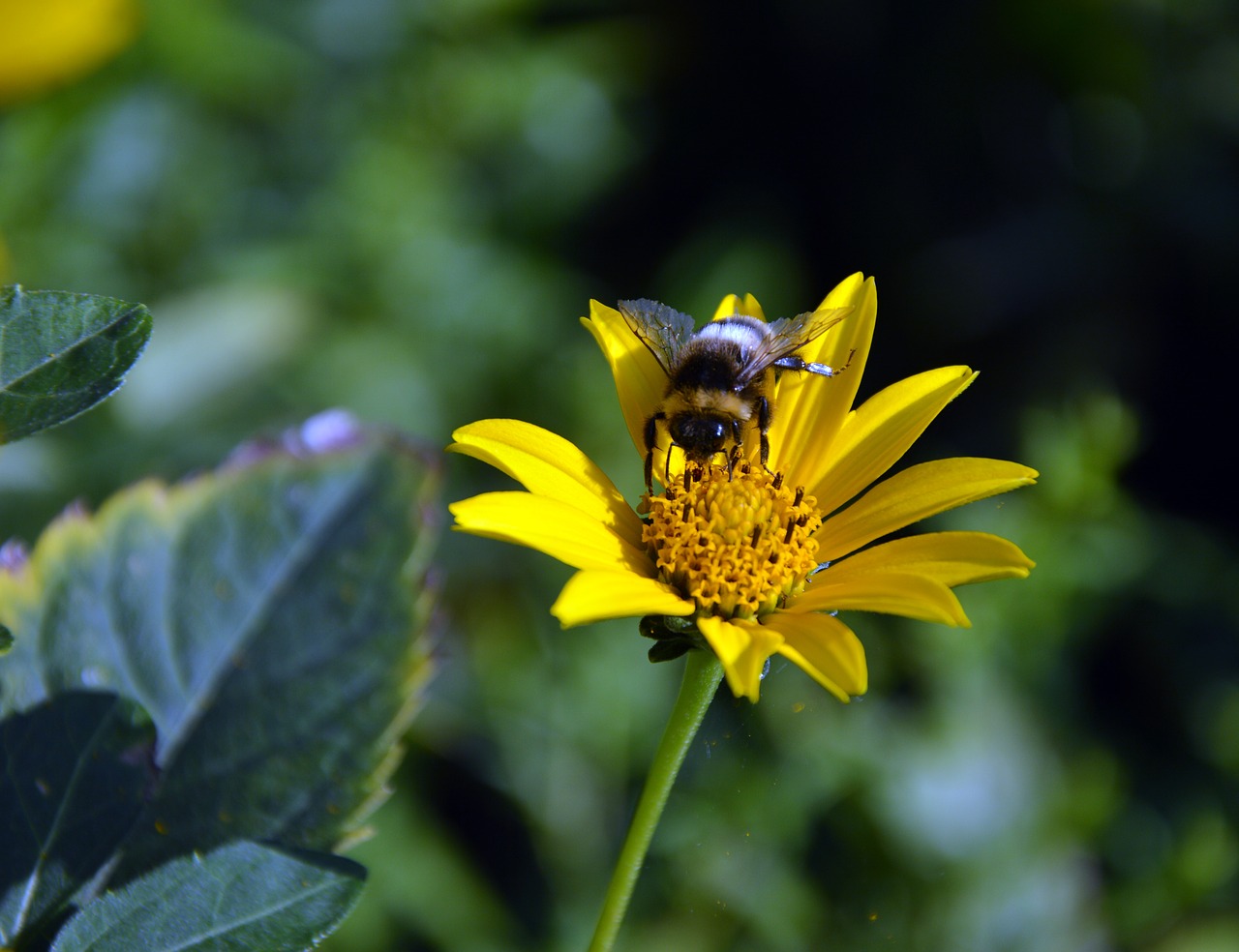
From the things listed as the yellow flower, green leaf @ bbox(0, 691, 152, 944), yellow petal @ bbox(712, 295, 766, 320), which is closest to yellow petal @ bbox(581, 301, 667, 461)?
the yellow flower

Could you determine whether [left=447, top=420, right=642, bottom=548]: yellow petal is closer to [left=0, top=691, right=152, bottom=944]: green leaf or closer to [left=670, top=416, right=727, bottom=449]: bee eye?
[left=670, top=416, right=727, bottom=449]: bee eye

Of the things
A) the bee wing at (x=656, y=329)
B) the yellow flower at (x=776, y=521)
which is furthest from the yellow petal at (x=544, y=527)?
the bee wing at (x=656, y=329)

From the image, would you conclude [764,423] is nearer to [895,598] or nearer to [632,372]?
[632,372]

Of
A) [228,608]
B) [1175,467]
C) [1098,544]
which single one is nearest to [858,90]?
[1175,467]

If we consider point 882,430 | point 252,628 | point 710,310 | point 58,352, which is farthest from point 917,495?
point 710,310

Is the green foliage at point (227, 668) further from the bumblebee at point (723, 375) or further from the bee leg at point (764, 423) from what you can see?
the bee leg at point (764, 423)

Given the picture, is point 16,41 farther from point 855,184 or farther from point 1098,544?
point 855,184
